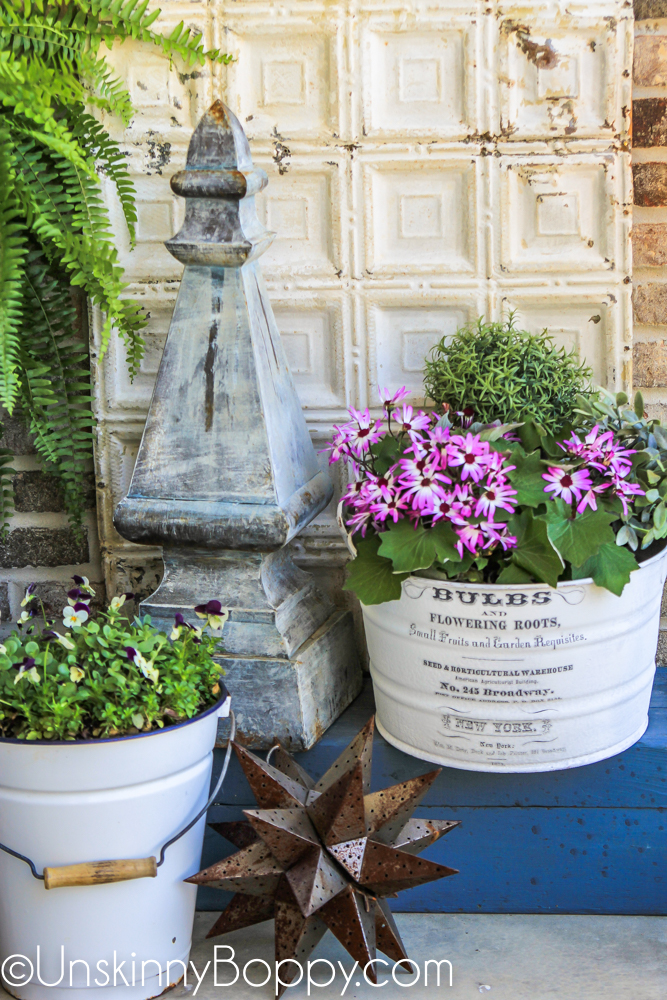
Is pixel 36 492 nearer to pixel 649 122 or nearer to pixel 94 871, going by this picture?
pixel 94 871

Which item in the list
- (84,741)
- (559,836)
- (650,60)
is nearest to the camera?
(84,741)

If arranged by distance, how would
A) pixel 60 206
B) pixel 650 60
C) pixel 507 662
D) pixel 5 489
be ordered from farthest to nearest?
1. pixel 5 489
2. pixel 650 60
3. pixel 60 206
4. pixel 507 662

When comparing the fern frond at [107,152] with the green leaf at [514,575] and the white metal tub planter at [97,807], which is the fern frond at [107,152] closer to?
the white metal tub planter at [97,807]

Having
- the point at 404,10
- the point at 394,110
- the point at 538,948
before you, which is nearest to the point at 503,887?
the point at 538,948

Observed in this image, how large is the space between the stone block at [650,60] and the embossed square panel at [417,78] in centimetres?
29

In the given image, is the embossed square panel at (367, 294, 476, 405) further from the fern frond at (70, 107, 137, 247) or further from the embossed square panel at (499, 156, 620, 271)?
the fern frond at (70, 107, 137, 247)

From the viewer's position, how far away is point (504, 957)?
1265mm

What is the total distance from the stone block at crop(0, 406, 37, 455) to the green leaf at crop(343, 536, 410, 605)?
0.75m

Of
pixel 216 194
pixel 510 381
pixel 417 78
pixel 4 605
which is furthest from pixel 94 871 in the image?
pixel 417 78

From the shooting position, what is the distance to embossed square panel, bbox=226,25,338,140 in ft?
5.06

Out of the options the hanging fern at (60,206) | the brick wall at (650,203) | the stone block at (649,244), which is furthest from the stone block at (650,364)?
the hanging fern at (60,206)

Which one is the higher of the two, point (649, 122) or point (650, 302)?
point (649, 122)

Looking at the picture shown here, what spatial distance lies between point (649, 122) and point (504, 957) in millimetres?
1370

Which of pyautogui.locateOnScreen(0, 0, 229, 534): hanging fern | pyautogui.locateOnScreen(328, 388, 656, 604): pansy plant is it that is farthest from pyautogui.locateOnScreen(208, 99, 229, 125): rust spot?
pyautogui.locateOnScreen(328, 388, 656, 604): pansy plant
